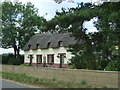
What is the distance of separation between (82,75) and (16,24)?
38151mm

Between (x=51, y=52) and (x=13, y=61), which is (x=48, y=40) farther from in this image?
(x=13, y=61)

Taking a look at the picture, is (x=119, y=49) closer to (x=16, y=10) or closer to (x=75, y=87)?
(x=75, y=87)

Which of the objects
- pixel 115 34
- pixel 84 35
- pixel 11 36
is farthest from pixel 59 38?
pixel 115 34

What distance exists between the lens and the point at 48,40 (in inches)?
1844

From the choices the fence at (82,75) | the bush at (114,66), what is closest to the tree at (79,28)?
the fence at (82,75)

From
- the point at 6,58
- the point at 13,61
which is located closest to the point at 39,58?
the point at 13,61

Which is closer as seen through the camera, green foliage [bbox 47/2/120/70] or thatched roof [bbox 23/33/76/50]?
green foliage [bbox 47/2/120/70]

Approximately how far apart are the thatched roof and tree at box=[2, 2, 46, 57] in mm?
2000

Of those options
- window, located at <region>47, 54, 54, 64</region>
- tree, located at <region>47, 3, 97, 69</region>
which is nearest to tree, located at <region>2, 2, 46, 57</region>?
window, located at <region>47, 54, 54, 64</region>

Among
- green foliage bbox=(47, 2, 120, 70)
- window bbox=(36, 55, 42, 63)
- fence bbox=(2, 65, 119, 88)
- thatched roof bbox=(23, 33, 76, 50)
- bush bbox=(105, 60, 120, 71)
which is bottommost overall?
fence bbox=(2, 65, 119, 88)

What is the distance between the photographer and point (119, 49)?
12.6 metres

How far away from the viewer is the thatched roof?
42119 mm

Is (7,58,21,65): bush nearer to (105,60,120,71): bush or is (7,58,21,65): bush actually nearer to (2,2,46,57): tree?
(2,2,46,57): tree

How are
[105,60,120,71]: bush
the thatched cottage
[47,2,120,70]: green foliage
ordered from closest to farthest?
[47,2,120,70]: green foliage < [105,60,120,71]: bush < the thatched cottage
